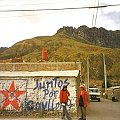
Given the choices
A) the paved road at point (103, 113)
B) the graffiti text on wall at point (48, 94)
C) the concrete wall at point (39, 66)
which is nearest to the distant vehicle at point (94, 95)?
the paved road at point (103, 113)

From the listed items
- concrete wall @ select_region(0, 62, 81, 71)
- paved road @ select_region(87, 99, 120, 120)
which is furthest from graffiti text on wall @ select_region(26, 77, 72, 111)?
concrete wall @ select_region(0, 62, 81, 71)

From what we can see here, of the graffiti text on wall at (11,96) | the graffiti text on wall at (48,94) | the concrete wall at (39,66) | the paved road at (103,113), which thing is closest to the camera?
the paved road at (103,113)

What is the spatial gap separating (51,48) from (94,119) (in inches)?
6298

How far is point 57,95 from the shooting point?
23500mm

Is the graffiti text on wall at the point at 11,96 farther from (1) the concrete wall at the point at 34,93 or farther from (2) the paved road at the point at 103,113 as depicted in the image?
(2) the paved road at the point at 103,113

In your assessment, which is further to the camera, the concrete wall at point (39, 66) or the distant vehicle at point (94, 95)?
the distant vehicle at point (94, 95)

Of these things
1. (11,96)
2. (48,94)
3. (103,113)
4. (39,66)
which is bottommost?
(103,113)

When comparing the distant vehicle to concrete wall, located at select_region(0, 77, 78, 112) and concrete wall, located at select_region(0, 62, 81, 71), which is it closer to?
concrete wall, located at select_region(0, 62, 81, 71)

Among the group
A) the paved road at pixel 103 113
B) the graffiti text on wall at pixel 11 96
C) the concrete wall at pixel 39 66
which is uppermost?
the concrete wall at pixel 39 66

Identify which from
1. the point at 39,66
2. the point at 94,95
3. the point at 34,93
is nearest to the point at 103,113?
the point at 34,93

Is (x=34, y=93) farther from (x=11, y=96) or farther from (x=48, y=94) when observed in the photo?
(x=11, y=96)

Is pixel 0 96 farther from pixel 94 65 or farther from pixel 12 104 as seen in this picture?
pixel 94 65

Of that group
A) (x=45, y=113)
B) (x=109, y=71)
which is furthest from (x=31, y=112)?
(x=109, y=71)

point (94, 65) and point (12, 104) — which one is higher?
point (94, 65)
